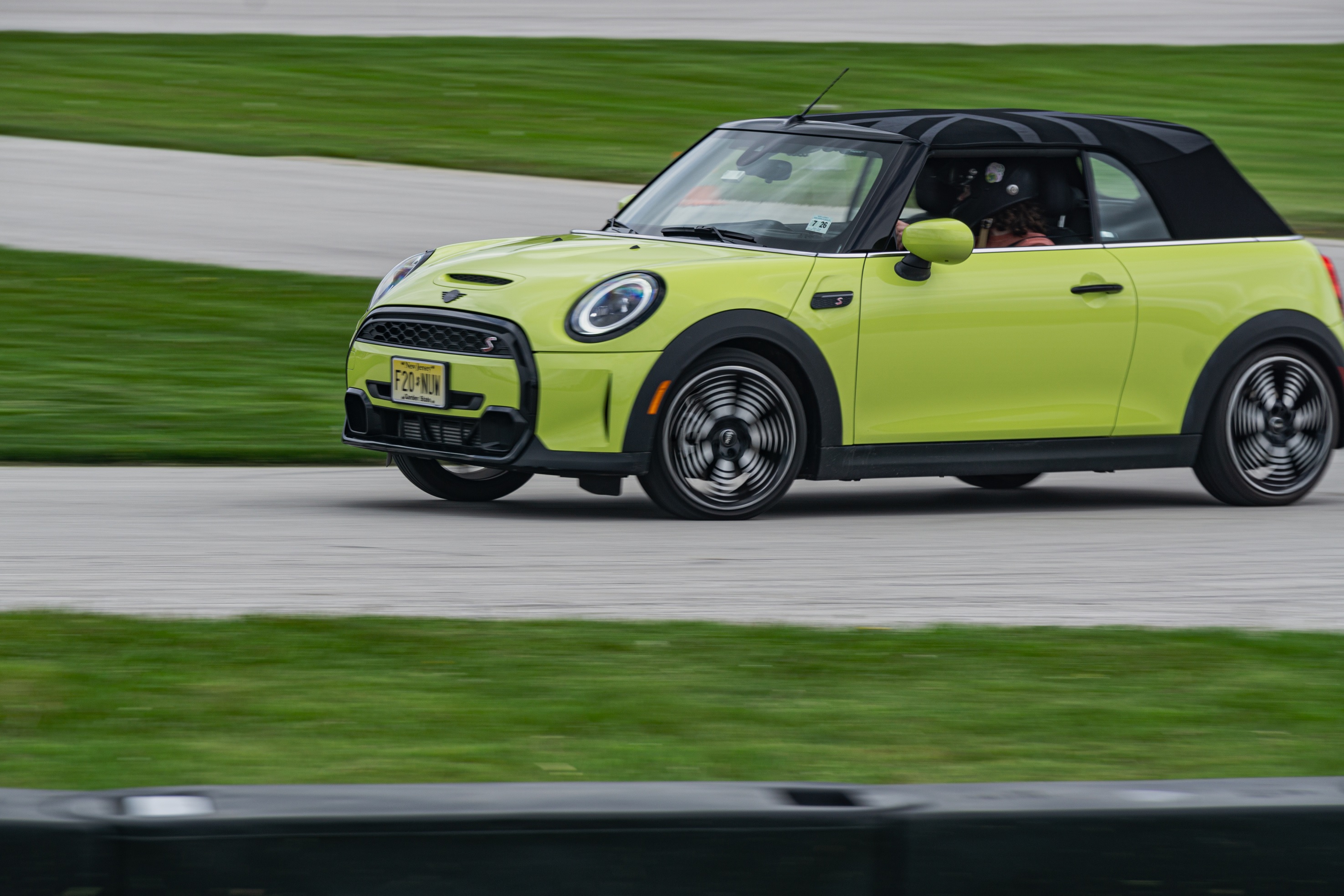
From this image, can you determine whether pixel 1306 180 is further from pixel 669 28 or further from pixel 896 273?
pixel 896 273

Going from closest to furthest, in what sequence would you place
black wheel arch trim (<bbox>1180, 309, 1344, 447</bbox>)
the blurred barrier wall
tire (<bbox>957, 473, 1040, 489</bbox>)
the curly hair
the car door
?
1. the blurred barrier wall
2. the car door
3. the curly hair
4. black wheel arch trim (<bbox>1180, 309, 1344, 447</bbox>)
5. tire (<bbox>957, 473, 1040, 489</bbox>)

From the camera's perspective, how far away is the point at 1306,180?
2273 centimetres

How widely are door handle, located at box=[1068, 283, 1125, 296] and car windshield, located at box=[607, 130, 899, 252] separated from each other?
0.96 m

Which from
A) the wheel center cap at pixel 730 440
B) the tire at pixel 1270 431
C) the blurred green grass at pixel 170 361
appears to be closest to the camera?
the wheel center cap at pixel 730 440

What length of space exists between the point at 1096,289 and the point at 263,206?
1074cm

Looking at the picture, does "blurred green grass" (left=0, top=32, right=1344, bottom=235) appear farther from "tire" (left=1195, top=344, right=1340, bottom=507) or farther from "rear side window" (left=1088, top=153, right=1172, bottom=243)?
"rear side window" (left=1088, top=153, right=1172, bottom=243)

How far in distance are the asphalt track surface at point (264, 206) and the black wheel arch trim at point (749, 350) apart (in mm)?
7872

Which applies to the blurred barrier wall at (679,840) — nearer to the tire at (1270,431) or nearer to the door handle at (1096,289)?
→ the door handle at (1096,289)

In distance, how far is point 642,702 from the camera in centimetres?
554

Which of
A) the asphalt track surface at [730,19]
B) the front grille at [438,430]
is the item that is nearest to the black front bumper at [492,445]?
the front grille at [438,430]

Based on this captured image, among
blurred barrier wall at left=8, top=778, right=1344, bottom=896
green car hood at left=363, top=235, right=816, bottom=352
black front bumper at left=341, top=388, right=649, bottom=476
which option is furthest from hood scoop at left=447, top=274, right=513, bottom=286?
blurred barrier wall at left=8, top=778, right=1344, bottom=896

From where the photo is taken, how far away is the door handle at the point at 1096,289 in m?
9.29

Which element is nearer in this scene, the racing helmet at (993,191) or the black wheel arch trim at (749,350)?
the black wheel arch trim at (749,350)

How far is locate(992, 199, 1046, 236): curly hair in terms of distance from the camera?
30.8 feet
